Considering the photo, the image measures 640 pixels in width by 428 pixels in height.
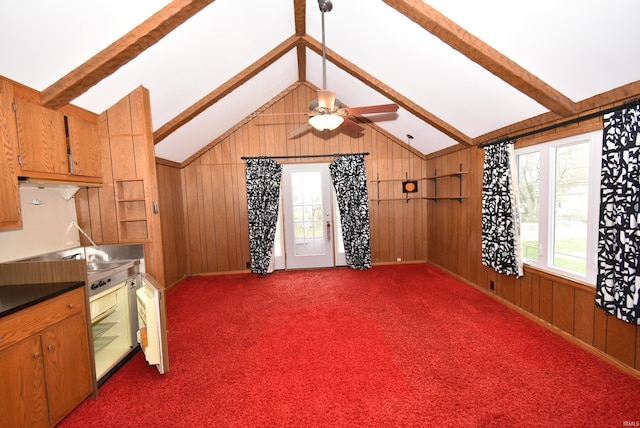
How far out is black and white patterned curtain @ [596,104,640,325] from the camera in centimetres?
198

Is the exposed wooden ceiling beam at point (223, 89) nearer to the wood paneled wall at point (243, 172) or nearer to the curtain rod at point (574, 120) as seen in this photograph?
the wood paneled wall at point (243, 172)

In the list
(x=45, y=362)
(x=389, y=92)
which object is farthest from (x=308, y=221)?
(x=45, y=362)

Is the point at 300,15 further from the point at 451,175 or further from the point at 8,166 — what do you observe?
the point at 451,175

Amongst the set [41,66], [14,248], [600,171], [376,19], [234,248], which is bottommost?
[234,248]

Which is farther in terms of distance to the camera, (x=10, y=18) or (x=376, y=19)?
(x=376, y=19)

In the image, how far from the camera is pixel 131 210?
9.92 ft

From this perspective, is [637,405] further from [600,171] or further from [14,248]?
[14,248]

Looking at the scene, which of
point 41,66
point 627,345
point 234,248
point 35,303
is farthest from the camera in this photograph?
point 234,248

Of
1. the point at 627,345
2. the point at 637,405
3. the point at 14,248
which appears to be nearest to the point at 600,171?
the point at 627,345

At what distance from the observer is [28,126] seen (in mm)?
2043

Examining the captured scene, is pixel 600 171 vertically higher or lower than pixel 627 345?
higher

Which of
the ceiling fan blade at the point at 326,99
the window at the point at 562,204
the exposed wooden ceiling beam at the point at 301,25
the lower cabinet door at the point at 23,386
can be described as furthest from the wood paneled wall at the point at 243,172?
the lower cabinet door at the point at 23,386

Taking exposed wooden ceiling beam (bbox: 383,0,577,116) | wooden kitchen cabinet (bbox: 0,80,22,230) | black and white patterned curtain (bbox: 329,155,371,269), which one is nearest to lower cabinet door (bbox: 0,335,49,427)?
wooden kitchen cabinet (bbox: 0,80,22,230)

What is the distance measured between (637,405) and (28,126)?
4.53 m
